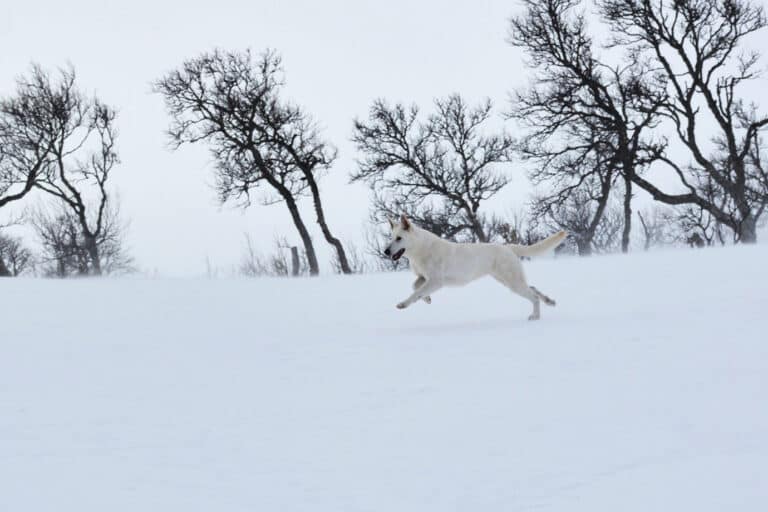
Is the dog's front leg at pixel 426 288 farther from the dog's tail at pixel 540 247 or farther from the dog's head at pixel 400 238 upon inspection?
the dog's tail at pixel 540 247

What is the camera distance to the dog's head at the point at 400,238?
27.1 ft

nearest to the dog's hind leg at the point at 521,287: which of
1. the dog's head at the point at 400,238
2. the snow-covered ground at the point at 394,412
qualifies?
the snow-covered ground at the point at 394,412

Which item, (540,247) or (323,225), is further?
(323,225)

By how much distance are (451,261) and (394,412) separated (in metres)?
4.29

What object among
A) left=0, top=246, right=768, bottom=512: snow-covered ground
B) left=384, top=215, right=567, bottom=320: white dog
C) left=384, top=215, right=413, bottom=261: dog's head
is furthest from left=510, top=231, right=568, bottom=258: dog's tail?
left=384, top=215, right=413, bottom=261: dog's head

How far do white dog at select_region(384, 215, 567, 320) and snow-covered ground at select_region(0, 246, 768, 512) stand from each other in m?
0.48

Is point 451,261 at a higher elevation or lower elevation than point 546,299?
higher

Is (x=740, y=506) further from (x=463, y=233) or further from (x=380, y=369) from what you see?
(x=463, y=233)

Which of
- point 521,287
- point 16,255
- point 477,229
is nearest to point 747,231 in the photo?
point 477,229

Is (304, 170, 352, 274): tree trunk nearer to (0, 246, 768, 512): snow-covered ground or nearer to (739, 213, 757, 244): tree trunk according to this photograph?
(739, 213, 757, 244): tree trunk

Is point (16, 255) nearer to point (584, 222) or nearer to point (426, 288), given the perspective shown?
point (584, 222)

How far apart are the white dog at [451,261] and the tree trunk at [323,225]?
16063mm

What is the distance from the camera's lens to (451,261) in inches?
326

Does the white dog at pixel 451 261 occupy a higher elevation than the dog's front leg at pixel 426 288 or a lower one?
higher
